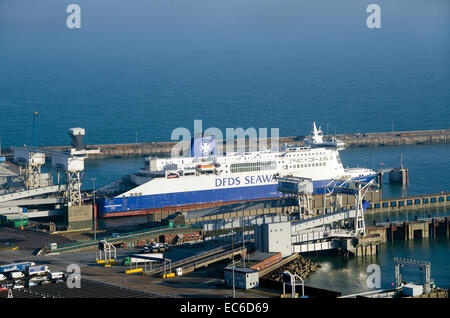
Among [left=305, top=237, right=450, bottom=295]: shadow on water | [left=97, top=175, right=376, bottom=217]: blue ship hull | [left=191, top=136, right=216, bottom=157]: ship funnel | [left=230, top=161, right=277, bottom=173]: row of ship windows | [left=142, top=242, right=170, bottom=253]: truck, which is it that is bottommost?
[left=305, top=237, right=450, bottom=295]: shadow on water

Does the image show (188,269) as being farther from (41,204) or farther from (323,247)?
(41,204)

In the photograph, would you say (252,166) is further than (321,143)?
No

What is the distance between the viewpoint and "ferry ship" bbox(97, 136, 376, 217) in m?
75.1

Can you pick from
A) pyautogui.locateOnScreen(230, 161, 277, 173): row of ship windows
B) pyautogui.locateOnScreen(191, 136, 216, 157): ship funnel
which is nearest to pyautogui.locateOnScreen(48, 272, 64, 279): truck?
pyautogui.locateOnScreen(191, 136, 216, 157): ship funnel

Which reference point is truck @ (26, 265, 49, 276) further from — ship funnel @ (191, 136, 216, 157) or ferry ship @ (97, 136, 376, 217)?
ship funnel @ (191, 136, 216, 157)

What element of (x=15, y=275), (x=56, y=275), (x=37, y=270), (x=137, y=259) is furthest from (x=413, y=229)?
(x=15, y=275)

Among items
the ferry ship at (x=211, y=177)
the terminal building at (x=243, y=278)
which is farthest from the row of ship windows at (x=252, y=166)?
the terminal building at (x=243, y=278)

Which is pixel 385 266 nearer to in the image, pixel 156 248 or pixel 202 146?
pixel 156 248

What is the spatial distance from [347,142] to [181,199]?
3457 cm

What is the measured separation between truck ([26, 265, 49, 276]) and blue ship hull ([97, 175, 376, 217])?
2349 centimetres

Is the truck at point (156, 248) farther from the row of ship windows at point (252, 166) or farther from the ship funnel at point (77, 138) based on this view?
the row of ship windows at point (252, 166)

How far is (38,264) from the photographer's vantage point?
52.1 m

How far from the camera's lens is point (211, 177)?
77.8 meters

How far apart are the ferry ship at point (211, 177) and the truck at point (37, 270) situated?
23.5 meters
